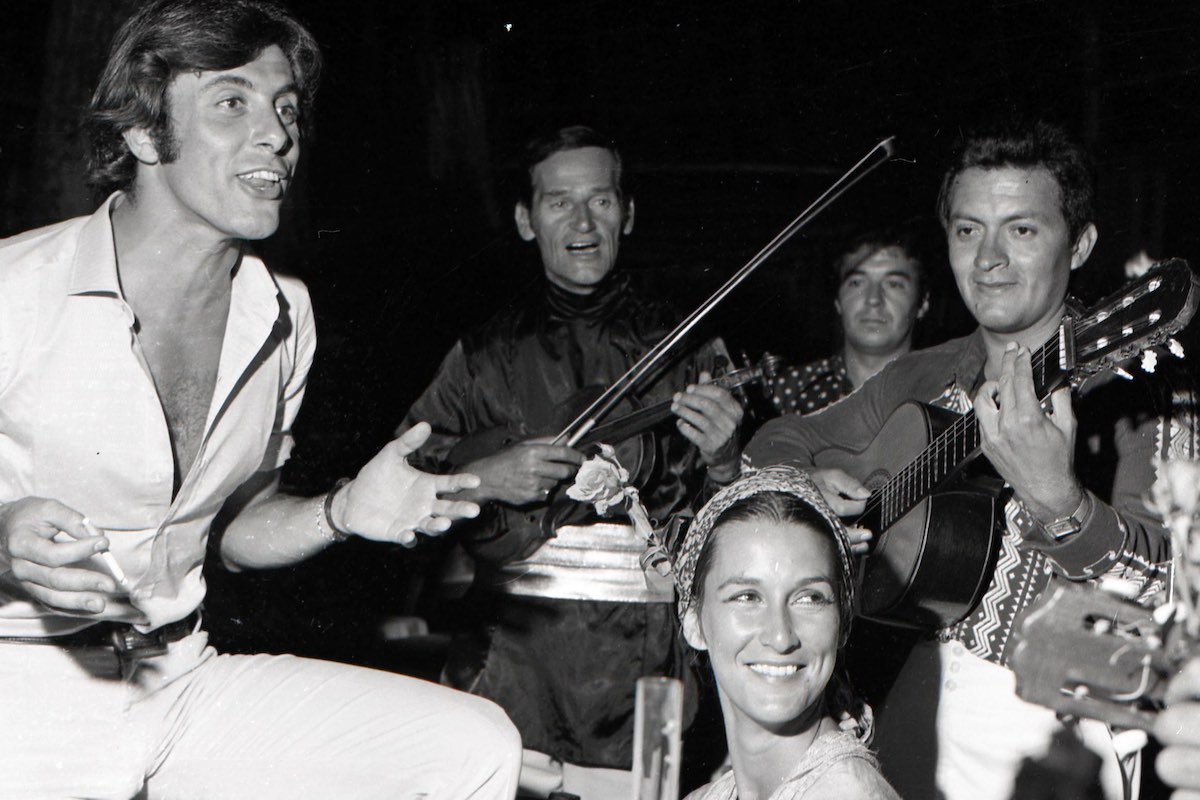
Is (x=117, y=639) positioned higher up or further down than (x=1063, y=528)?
further down

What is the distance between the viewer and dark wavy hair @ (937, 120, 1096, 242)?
7.77ft

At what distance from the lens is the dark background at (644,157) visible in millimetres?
3199

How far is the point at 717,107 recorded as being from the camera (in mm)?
3682

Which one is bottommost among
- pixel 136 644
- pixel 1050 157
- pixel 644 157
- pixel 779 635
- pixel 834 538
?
pixel 136 644

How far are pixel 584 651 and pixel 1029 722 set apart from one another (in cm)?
101

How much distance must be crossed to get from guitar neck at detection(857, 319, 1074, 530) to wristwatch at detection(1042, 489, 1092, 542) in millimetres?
212

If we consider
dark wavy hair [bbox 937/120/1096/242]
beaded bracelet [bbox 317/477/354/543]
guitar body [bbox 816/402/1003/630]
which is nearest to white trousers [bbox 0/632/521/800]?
beaded bracelet [bbox 317/477/354/543]

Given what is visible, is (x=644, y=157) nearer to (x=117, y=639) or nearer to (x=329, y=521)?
(x=329, y=521)

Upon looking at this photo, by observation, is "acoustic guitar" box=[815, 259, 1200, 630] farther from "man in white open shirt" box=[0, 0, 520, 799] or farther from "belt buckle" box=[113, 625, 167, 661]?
"belt buckle" box=[113, 625, 167, 661]

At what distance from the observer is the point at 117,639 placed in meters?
2.20

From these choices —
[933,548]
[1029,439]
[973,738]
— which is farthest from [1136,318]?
[973,738]

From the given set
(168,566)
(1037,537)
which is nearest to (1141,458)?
(1037,537)

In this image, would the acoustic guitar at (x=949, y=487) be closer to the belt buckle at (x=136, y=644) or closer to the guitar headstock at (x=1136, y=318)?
the guitar headstock at (x=1136, y=318)

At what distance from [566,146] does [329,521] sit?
124cm
